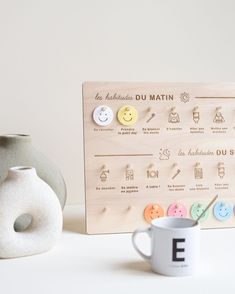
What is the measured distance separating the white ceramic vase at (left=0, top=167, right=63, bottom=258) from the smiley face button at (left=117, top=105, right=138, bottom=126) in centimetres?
22

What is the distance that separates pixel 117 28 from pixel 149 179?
428 mm

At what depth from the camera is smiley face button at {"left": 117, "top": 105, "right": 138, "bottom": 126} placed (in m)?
0.88

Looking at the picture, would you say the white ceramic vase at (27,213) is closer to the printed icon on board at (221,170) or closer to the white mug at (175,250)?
the white mug at (175,250)

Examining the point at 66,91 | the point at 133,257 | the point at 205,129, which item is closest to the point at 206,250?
the point at 133,257

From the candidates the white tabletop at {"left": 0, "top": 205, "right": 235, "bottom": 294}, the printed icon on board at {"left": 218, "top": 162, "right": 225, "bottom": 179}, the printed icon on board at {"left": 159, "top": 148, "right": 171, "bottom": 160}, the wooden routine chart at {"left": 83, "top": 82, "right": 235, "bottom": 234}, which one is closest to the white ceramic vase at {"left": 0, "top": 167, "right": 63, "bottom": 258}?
the white tabletop at {"left": 0, "top": 205, "right": 235, "bottom": 294}

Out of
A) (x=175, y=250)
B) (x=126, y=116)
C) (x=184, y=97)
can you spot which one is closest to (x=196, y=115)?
(x=184, y=97)

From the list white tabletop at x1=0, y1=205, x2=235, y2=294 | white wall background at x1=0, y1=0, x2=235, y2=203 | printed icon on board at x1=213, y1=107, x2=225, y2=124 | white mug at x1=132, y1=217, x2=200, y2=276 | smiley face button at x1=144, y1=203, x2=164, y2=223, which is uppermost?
white wall background at x1=0, y1=0, x2=235, y2=203

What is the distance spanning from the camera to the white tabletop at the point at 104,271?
61 centimetres

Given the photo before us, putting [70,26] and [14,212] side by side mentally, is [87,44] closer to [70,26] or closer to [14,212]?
[70,26]

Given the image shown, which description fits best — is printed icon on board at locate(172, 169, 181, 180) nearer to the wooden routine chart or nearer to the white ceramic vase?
the wooden routine chart

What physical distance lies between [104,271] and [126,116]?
1.07 feet

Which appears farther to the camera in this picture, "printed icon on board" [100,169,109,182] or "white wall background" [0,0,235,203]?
"white wall background" [0,0,235,203]

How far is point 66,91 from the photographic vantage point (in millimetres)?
1093

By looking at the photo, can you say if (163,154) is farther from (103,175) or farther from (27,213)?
(27,213)
